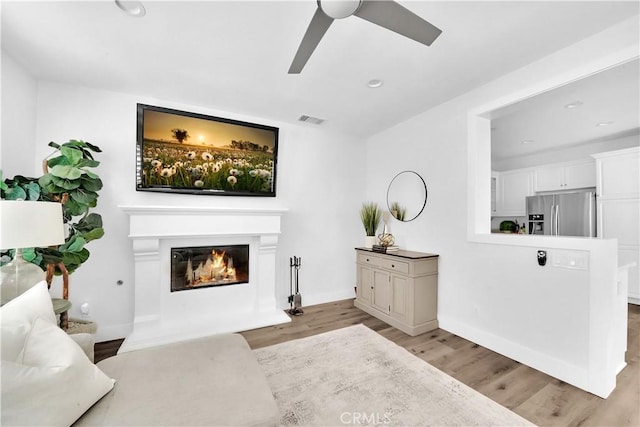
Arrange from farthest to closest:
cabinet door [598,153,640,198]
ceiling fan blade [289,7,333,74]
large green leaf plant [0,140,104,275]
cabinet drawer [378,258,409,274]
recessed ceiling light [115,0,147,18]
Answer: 1. cabinet door [598,153,640,198]
2. cabinet drawer [378,258,409,274]
3. large green leaf plant [0,140,104,275]
4. recessed ceiling light [115,0,147,18]
5. ceiling fan blade [289,7,333,74]

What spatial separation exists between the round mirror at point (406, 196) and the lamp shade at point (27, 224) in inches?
133

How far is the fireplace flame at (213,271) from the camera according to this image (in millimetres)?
3145

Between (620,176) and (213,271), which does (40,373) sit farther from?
(620,176)

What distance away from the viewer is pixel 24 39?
1.99 m

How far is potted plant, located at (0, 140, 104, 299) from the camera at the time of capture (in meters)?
1.95

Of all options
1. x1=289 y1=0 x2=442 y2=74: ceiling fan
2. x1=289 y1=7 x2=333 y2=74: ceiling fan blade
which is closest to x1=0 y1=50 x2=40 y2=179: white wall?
x1=289 y1=7 x2=333 y2=74: ceiling fan blade

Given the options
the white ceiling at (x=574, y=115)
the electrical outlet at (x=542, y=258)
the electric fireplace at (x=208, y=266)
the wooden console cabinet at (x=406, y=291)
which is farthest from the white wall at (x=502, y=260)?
the electric fireplace at (x=208, y=266)

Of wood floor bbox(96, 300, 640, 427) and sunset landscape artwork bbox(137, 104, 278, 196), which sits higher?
sunset landscape artwork bbox(137, 104, 278, 196)

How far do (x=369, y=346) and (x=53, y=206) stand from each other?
2696 millimetres

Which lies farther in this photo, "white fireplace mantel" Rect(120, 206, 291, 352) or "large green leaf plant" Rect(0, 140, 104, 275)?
"white fireplace mantel" Rect(120, 206, 291, 352)

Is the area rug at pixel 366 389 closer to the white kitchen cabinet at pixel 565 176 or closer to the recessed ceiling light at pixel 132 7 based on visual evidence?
the recessed ceiling light at pixel 132 7

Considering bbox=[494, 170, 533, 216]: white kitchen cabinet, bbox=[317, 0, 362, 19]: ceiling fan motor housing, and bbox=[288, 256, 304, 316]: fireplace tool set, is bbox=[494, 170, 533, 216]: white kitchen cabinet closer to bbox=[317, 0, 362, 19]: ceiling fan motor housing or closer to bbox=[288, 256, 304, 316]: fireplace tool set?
bbox=[288, 256, 304, 316]: fireplace tool set

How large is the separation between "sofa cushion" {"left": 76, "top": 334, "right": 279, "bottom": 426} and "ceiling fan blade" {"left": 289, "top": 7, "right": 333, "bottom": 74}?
192 centimetres

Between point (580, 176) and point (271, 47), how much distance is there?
18.0 feet
